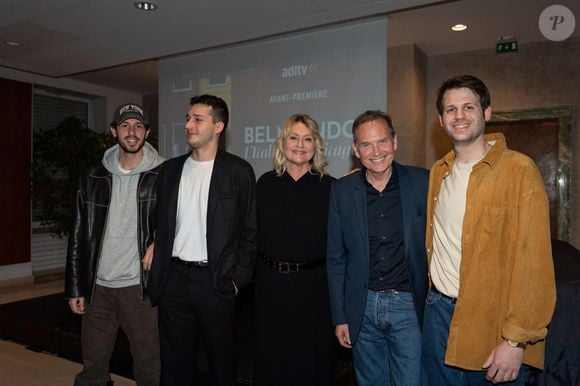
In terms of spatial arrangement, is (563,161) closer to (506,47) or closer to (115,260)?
(506,47)

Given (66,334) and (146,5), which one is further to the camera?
(146,5)

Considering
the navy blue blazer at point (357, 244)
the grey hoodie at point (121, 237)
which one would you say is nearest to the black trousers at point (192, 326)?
the grey hoodie at point (121, 237)

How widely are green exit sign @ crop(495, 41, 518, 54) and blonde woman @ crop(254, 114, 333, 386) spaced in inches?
164

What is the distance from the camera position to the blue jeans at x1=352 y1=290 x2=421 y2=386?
176 centimetres

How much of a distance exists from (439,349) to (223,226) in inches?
41.7

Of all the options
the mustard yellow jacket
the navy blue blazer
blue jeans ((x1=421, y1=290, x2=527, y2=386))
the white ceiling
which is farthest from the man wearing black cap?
the white ceiling

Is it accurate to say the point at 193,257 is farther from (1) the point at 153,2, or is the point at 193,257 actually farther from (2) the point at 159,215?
(1) the point at 153,2

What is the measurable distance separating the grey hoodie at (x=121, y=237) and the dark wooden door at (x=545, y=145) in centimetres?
496

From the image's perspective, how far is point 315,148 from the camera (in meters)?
2.21

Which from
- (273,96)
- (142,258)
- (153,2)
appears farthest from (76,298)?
(273,96)

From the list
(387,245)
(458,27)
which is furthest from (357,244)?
(458,27)

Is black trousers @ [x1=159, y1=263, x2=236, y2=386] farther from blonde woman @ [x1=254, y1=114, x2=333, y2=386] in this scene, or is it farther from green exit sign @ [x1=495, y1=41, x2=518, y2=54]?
green exit sign @ [x1=495, y1=41, x2=518, y2=54]

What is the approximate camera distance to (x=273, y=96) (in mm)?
5074

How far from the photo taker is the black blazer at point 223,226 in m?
2.03
